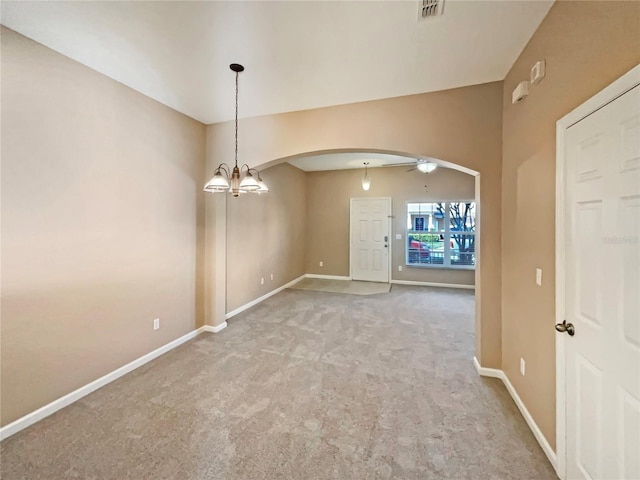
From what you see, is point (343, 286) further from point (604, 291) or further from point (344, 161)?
point (604, 291)

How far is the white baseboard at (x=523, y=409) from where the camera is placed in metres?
1.66

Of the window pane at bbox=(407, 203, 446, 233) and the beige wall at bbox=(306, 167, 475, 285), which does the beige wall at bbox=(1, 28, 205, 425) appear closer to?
the beige wall at bbox=(306, 167, 475, 285)

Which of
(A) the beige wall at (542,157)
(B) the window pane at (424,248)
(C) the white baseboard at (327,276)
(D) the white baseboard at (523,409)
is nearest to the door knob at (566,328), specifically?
(A) the beige wall at (542,157)

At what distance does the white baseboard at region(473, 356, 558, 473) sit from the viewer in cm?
166

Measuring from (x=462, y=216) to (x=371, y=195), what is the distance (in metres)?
2.20

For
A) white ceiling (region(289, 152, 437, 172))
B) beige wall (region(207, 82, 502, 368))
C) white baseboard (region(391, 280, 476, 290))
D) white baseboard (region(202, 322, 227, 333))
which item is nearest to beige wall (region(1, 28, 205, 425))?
white baseboard (region(202, 322, 227, 333))

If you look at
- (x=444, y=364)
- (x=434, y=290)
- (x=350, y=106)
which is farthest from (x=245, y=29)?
(x=434, y=290)

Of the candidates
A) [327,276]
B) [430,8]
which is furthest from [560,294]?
[327,276]

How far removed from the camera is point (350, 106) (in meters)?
3.02

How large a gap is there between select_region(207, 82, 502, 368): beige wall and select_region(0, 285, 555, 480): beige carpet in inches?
32.6

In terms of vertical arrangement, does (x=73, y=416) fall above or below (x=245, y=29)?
below

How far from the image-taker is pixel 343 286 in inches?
251

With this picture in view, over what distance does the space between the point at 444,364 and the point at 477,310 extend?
27.2 inches

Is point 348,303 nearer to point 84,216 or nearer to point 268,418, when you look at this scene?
point 268,418
